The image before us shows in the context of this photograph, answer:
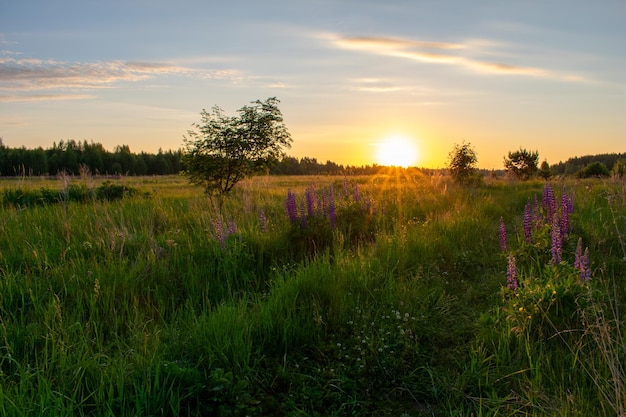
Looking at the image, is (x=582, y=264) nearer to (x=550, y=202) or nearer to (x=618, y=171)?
(x=550, y=202)

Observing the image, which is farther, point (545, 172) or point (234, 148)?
point (545, 172)

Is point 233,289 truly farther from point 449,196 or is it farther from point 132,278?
point 449,196

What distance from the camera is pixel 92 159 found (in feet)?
A: 243

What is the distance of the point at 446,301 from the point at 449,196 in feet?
27.2

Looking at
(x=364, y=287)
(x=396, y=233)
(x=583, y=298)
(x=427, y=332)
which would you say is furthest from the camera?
(x=396, y=233)

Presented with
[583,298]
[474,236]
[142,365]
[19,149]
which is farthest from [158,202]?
[19,149]

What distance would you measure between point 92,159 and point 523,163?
69.6 meters

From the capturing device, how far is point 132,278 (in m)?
4.83

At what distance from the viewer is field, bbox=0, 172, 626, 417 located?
2873 millimetres

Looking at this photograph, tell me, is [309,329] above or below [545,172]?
below

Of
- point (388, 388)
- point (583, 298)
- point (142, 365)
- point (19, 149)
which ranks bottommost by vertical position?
point (388, 388)

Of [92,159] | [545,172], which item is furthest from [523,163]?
[92,159]

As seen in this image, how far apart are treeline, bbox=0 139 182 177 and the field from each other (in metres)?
47.0

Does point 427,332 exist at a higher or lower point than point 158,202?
A: lower
